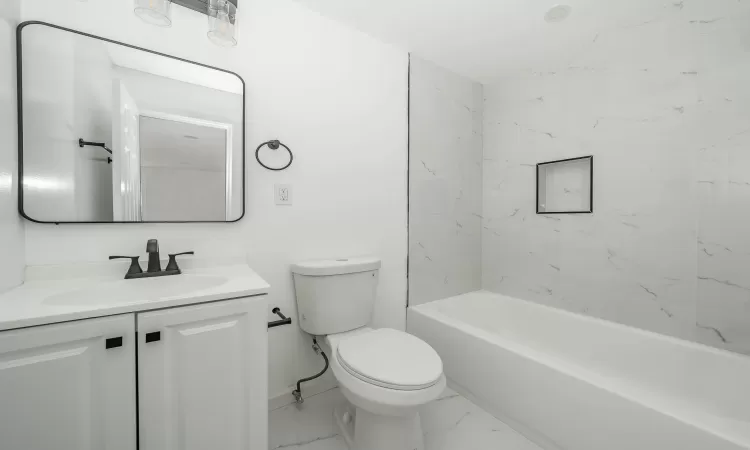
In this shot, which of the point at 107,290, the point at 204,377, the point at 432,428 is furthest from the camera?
the point at 432,428

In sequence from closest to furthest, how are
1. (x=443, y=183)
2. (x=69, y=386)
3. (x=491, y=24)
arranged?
(x=69, y=386), (x=491, y=24), (x=443, y=183)

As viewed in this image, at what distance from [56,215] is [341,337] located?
1.20 metres

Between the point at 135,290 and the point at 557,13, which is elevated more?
the point at 557,13

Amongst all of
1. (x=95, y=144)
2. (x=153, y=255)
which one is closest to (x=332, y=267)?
(x=153, y=255)

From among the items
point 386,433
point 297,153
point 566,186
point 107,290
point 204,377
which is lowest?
point 386,433

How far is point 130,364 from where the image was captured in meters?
0.77

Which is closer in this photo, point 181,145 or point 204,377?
point 204,377

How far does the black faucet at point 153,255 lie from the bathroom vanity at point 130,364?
Result: 0.06 m

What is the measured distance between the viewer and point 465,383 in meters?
1.62

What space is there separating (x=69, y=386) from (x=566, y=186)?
2.44 m

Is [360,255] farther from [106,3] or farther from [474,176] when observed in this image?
[106,3]

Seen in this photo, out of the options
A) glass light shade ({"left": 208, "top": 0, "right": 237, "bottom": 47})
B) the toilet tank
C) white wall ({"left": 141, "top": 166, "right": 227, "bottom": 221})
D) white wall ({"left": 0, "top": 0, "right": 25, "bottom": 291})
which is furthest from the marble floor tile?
glass light shade ({"left": 208, "top": 0, "right": 237, "bottom": 47})

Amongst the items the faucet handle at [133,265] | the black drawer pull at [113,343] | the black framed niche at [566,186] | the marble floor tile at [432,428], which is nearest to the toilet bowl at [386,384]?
the marble floor tile at [432,428]

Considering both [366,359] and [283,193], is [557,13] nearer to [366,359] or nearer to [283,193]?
[283,193]
